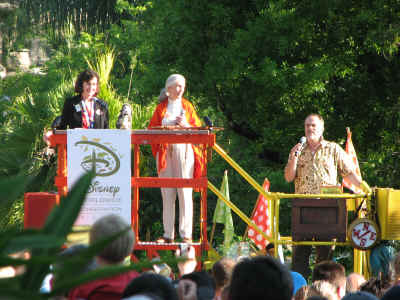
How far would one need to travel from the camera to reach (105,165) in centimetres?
644

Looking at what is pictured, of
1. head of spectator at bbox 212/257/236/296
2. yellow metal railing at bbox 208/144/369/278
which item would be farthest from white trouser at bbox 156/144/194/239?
head of spectator at bbox 212/257/236/296

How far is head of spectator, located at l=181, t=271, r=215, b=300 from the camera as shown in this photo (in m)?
3.45

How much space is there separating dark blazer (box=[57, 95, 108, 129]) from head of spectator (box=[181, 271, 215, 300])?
3.44 m

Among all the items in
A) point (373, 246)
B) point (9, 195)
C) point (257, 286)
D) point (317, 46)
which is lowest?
point (373, 246)

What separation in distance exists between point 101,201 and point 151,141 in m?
0.74

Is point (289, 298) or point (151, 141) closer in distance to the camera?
point (289, 298)

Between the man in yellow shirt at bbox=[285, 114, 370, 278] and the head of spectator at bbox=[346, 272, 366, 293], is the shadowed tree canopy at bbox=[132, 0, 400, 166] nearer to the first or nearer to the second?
the man in yellow shirt at bbox=[285, 114, 370, 278]

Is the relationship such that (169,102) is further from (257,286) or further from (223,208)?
(257,286)

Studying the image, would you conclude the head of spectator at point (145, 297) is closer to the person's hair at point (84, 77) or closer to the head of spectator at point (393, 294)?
the head of spectator at point (393, 294)

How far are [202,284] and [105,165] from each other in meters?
3.09

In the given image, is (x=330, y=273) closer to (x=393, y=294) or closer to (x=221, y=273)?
(x=221, y=273)

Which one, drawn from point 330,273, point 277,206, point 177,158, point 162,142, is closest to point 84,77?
point 162,142

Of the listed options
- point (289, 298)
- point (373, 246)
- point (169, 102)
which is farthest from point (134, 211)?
point (289, 298)

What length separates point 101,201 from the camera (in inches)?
252
